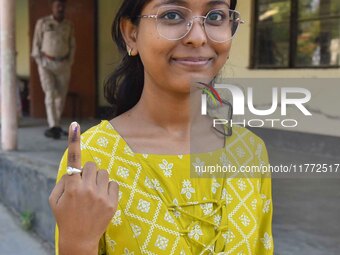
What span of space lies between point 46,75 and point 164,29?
5.34 m

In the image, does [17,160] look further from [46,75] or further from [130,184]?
[130,184]

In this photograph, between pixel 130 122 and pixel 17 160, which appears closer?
pixel 130 122

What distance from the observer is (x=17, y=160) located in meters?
4.83

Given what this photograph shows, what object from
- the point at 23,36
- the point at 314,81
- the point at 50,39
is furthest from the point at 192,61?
the point at 23,36

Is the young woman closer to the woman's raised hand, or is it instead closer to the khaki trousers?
the woman's raised hand

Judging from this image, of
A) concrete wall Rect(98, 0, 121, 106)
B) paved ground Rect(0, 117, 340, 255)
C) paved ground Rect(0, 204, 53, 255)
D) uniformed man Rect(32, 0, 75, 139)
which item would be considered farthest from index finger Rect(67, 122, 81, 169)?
concrete wall Rect(98, 0, 121, 106)

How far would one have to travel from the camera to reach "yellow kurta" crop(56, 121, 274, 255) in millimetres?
1177

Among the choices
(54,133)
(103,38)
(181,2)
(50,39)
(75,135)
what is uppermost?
(103,38)

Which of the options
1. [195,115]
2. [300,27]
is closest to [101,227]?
[195,115]

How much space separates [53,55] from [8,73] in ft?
3.65

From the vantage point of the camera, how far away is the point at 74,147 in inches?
41.7

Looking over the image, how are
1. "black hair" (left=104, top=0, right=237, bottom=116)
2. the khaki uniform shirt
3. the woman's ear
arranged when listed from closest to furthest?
the woman's ear, "black hair" (left=104, top=0, right=237, bottom=116), the khaki uniform shirt

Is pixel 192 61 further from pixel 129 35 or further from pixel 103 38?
pixel 103 38

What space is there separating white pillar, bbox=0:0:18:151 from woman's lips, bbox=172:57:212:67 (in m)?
4.33
